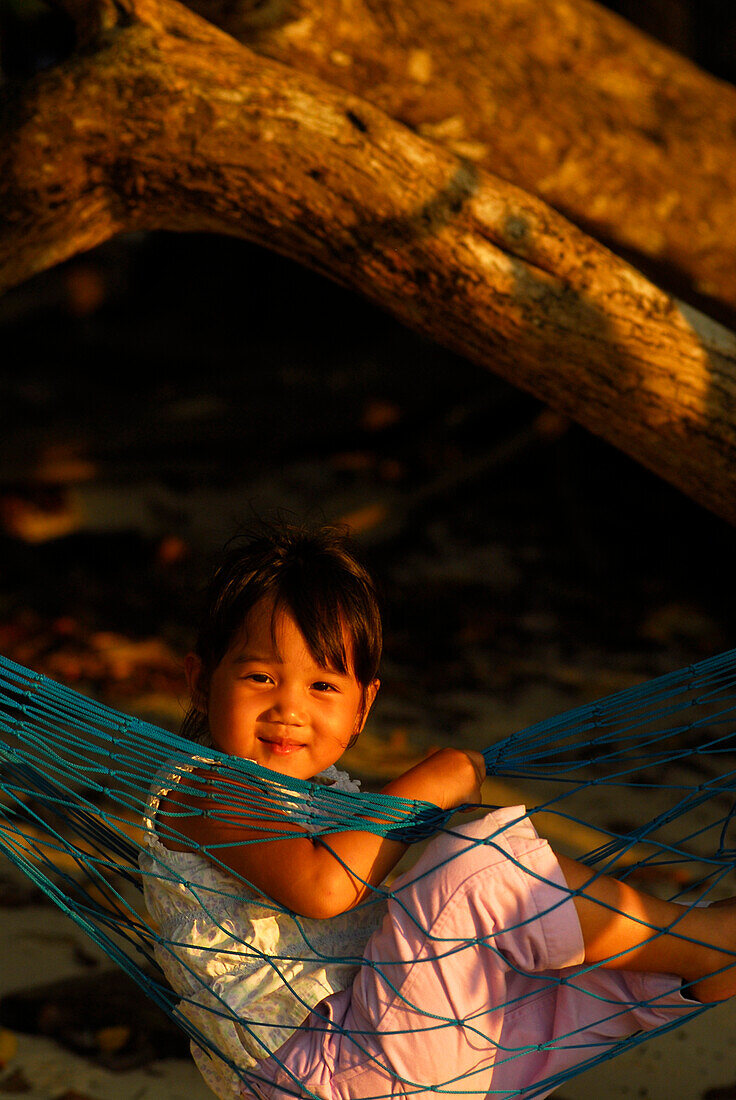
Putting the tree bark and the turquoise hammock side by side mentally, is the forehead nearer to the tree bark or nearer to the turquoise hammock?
the turquoise hammock

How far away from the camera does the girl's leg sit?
4.26ft

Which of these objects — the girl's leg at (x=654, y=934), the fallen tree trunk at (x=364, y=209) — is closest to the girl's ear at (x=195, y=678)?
the girl's leg at (x=654, y=934)

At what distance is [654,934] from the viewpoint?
132 cm

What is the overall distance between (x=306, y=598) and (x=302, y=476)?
3.30 metres

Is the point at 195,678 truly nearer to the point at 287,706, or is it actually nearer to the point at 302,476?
the point at 287,706

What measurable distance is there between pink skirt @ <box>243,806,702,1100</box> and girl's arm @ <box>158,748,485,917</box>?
55 mm

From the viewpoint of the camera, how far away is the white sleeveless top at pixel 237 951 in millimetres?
1344

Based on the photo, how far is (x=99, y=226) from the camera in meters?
1.98

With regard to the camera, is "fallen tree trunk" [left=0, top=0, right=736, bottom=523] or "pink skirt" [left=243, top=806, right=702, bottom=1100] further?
"fallen tree trunk" [left=0, top=0, right=736, bottom=523]

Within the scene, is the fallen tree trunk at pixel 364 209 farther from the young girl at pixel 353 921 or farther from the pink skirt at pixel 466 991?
the pink skirt at pixel 466 991

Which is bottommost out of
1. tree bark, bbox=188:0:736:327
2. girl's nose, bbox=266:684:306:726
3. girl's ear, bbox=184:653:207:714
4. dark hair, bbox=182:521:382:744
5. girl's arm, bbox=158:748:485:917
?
girl's arm, bbox=158:748:485:917

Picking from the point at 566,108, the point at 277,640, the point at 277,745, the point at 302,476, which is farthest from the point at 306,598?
the point at 302,476

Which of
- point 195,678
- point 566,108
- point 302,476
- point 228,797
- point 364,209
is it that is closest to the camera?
point 228,797

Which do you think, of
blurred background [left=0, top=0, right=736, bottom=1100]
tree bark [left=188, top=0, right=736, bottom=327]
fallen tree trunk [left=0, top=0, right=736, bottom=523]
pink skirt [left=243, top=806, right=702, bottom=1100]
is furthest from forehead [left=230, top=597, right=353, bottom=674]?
blurred background [left=0, top=0, right=736, bottom=1100]
